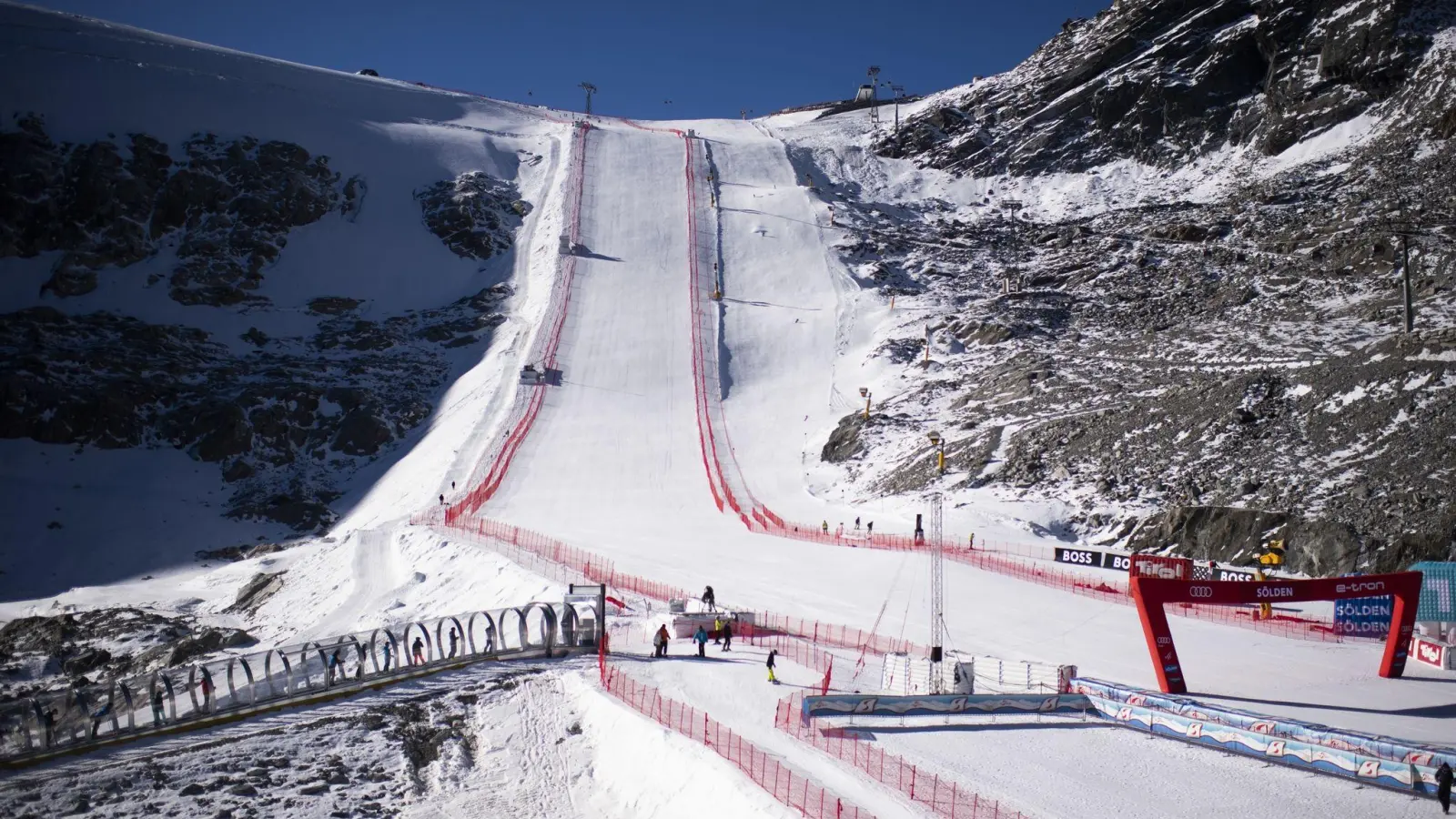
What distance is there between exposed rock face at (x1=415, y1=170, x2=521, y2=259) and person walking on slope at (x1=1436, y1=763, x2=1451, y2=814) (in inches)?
2674

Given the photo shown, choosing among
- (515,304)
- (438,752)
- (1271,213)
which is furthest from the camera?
(515,304)

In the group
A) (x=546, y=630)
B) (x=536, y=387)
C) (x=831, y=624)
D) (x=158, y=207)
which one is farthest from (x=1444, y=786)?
(x=158, y=207)

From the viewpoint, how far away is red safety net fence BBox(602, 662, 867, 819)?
14.0 meters

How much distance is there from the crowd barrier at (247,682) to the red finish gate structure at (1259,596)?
12.2 metres

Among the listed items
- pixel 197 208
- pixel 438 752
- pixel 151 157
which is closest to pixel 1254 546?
pixel 438 752

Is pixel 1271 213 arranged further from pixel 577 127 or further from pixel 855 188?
pixel 577 127

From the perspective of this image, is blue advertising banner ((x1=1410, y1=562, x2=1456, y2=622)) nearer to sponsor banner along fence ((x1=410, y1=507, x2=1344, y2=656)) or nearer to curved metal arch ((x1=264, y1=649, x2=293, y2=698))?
sponsor banner along fence ((x1=410, y1=507, x2=1344, y2=656))

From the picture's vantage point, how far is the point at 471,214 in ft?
252

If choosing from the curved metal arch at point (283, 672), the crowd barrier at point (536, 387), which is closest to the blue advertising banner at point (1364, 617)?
the curved metal arch at point (283, 672)

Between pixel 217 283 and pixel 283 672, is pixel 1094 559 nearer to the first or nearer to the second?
pixel 283 672

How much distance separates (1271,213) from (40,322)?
2819 inches

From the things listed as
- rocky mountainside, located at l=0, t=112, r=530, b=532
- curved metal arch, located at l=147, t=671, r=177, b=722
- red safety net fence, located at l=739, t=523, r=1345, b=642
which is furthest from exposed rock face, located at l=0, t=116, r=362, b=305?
curved metal arch, located at l=147, t=671, r=177, b=722

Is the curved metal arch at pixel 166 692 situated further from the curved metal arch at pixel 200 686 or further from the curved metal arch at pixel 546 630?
the curved metal arch at pixel 546 630

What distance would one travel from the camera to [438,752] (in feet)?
59.0
